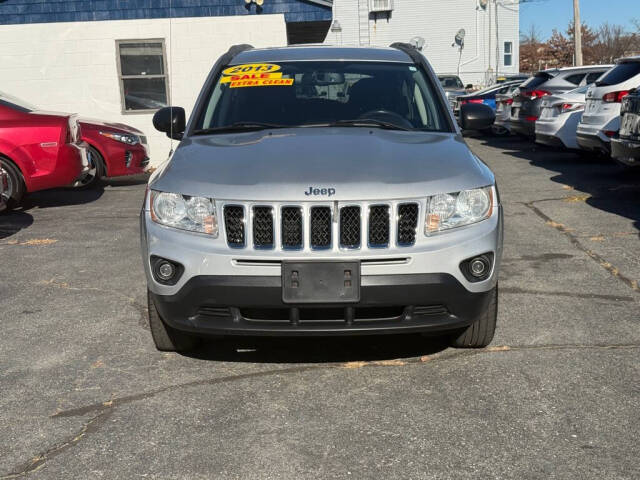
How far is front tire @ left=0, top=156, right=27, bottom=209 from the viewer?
10.1 m

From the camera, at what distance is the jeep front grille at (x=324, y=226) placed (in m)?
4.00

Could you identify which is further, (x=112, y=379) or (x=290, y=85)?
(x=290, y=85)

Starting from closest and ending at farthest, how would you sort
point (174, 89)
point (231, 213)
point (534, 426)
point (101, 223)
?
1. point (534, 426)
2. point (231, 213)
3. point (101, 223)
4. point (174, 89)

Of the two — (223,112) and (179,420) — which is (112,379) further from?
(223,112)

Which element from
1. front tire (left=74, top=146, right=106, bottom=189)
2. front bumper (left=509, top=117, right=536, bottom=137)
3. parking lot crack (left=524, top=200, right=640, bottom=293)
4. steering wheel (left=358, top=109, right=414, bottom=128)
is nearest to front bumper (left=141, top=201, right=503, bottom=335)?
steering wheel (left=358, top=109, right=414, bottom=128)

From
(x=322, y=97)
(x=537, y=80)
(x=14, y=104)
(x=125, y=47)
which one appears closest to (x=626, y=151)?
(x=322, y=97)

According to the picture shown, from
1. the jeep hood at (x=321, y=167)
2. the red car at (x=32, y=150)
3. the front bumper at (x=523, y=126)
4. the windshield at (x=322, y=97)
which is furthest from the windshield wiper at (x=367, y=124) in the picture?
the front bumper at (x=523, y=126)

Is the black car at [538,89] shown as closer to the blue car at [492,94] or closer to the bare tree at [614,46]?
the blue car at [492,94]

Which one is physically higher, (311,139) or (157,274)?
(311,139)

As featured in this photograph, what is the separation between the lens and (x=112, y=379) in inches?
174

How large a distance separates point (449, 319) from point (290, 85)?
2091 millimetres

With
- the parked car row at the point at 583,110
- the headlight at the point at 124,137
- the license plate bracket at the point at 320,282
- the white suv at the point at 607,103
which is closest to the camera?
the license plate bracket at the point at 320,282

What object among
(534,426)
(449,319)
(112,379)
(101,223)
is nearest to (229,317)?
(112,379)

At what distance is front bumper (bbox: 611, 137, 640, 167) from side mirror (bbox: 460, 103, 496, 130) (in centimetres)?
371
